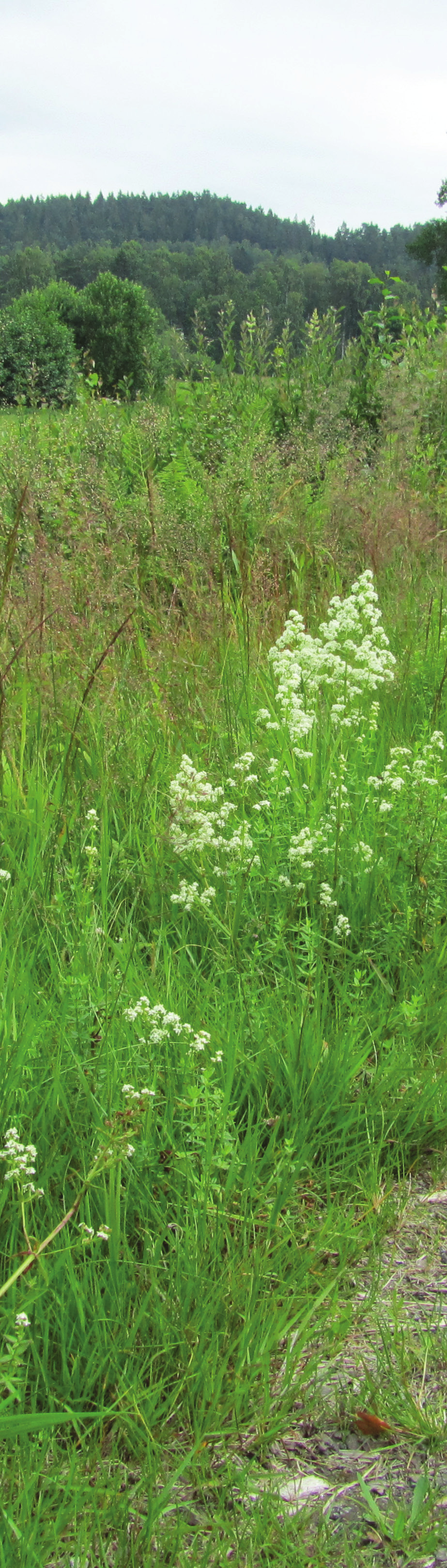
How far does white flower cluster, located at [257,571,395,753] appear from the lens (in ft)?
9.39

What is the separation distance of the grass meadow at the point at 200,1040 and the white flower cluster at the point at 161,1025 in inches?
0.6

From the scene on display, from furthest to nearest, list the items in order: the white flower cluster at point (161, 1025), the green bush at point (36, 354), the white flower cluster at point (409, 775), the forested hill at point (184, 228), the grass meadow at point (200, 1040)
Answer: the forested hill at point (184, 228), the green bush at point (36, 354), the white flower cluster at point (409, 775), the white flower cluster at point (161, 1025), the grass meadow at point (200, 1040)

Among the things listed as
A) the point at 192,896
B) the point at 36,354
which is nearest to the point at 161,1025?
the point at 192,896

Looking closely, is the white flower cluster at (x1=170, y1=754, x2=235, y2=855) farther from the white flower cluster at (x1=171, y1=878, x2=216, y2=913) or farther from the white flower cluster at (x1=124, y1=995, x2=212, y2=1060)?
the white flower cluster at (x1=124, y1=995, x2=212, y2=1060)

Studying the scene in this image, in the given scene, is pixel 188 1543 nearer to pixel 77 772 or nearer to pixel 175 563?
pixel 77 772

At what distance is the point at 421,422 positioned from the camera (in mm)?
7895

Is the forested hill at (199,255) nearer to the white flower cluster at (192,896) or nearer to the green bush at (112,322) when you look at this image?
the green bush at (112,322)

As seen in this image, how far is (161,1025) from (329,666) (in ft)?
5.08

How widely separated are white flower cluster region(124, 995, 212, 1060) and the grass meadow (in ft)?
0.05

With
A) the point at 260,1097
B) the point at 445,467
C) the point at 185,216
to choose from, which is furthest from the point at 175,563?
the point at 185,216

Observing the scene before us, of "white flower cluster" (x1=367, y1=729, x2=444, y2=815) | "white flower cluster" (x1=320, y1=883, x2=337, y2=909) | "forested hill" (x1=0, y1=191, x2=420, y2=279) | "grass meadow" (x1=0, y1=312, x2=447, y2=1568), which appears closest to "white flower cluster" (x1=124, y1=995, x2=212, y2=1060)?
"grass meadow" (x1=0, y1=312, x2=447, y2=1568)

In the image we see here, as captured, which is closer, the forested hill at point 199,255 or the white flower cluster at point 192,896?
the white flower cluster at point 192,896

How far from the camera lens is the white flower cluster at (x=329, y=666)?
2.86 metres

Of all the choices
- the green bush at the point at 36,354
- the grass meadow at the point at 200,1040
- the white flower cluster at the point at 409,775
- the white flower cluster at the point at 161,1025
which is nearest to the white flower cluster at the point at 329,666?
the grass meadow at the point at 200,1040
